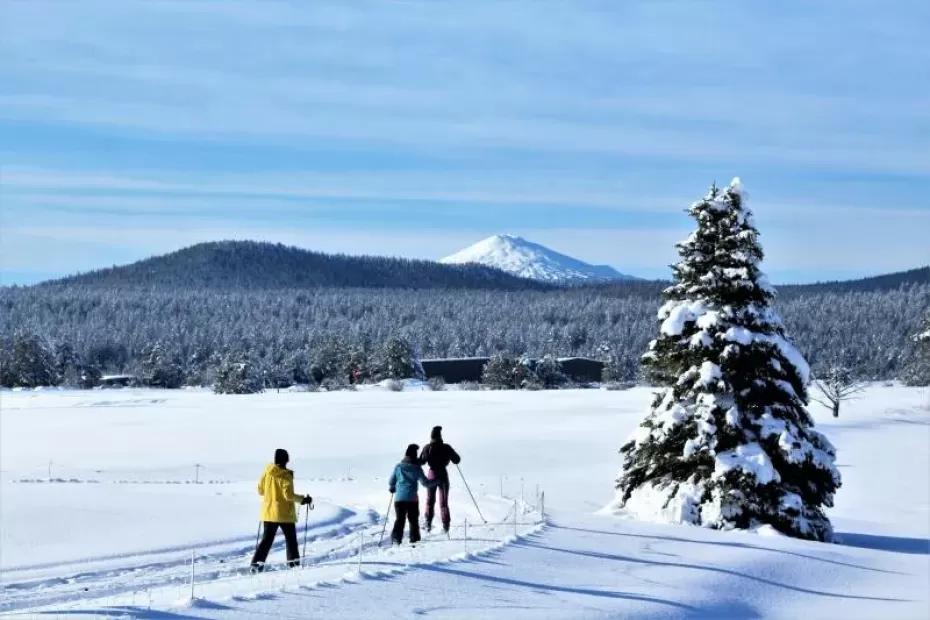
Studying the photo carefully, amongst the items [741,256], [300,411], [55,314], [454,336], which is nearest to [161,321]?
[55,314]

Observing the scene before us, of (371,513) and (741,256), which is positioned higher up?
(741,256)

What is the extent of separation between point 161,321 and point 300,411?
405 feet

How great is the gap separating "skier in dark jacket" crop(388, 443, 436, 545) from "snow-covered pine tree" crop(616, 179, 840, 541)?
691 centimetres

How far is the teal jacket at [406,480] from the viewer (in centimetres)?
1573

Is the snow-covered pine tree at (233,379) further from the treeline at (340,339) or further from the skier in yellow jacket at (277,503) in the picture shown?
the skier in yellow jacket at (277,503)

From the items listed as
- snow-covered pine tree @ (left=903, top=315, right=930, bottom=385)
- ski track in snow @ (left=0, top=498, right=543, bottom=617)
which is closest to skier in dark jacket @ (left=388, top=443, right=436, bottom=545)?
ski track in snow @ (left=0, top=498, right=543, bottom=617)

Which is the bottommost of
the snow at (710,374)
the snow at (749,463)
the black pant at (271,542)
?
the black pant at (271,542)

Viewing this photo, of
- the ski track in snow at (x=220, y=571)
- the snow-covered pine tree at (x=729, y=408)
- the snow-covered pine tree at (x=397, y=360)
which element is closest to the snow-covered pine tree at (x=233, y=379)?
the snow-covered pine tree at (x=397, y=360)

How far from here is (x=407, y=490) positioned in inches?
622

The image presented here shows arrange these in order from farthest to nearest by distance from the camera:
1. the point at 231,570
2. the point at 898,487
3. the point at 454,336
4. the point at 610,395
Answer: the point at 454,336 < the point at 610,395 < the point at 898,487 < the point at 231,570

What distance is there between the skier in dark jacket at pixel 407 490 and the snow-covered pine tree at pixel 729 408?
6912mm

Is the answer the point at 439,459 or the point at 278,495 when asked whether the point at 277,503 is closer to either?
the point at 278,495

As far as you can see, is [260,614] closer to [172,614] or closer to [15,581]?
[172,614]

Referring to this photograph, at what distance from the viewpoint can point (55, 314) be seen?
194875mm
